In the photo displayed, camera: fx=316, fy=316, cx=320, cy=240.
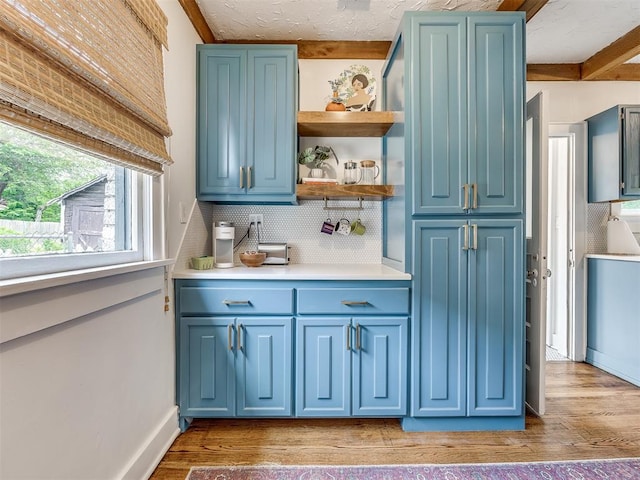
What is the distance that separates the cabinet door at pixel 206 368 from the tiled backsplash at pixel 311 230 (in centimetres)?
73

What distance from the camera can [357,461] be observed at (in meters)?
1.54

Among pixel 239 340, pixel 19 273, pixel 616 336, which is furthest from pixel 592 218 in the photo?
pixel 19 273

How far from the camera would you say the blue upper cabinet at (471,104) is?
1.74 meters

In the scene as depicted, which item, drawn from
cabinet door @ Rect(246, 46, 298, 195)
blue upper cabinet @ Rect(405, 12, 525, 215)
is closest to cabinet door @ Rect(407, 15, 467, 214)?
blue upper cabinet @ Rect(405, 12, 525, 215)

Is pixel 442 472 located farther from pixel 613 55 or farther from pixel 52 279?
pixel 613 55

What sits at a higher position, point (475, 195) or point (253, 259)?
point (475, 195)

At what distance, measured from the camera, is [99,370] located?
115 cm

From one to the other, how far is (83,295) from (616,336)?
344 centimetres

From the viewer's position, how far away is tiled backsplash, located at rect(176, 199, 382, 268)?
93.9 inches

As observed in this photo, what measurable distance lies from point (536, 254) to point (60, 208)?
231 centimetres

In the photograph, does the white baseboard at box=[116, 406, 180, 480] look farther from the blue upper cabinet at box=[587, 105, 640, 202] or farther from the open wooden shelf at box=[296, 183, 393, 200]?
the blue upper cabinet at box=[587, 105, 640, 202]

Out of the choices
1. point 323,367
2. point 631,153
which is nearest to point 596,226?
point 631,153

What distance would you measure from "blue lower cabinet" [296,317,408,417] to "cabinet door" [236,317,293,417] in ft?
0.23

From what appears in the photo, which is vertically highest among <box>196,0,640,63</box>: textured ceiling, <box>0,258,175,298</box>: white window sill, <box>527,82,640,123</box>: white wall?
<box>196,0,640,63</box>: textured ceiling
